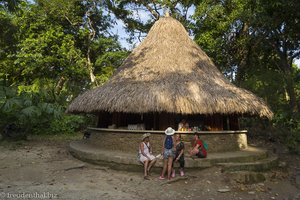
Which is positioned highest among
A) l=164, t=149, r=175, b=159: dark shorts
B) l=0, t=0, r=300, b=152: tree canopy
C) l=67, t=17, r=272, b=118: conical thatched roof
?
l=0, t=0, r=300, b=152: tree canopy

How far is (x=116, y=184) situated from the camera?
734cm

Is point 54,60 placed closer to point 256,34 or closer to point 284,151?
point 256,34

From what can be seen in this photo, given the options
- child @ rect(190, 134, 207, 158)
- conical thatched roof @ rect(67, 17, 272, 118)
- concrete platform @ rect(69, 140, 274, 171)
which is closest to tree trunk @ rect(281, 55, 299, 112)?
conical thatched roof @ rect(67, 17, 272, 118)

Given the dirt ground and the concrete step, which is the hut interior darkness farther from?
the dirt ground

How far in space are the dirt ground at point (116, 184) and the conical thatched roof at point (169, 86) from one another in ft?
6.23

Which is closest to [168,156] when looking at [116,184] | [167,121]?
[116,184]

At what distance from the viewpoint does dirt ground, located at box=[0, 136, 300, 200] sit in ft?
21.2

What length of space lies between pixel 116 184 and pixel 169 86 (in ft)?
12.1

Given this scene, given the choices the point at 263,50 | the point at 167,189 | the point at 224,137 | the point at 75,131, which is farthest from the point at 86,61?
the point at 167,189

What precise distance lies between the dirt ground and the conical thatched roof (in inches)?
74.7

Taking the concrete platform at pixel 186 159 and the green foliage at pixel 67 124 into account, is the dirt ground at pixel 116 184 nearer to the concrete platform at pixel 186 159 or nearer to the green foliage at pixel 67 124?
the concrete platform at pixel 186 159

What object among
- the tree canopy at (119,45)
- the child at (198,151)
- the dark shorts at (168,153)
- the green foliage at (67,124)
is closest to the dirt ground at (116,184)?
the child at (198,151)

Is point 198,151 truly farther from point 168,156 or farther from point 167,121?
point 167,121

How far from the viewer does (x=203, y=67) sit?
11664 millimetres
